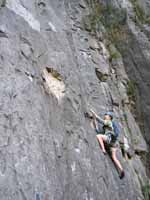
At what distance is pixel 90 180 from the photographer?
7.70 m

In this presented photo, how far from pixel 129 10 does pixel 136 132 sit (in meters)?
7.01

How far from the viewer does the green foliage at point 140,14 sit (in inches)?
677

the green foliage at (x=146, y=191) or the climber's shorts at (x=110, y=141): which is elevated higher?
the climber's shorts at (x=110, y=141)

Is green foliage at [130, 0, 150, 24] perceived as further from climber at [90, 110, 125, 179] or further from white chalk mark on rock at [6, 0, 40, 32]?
climber at [90, 110, 125, 179]

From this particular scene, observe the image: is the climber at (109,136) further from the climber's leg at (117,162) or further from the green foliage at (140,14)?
the green foliage at (140,14)

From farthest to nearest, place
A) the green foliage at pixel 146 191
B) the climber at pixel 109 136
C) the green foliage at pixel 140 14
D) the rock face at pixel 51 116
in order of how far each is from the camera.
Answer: the green foliage at pixel 140 14 → the green foliage at pixel 146 191 → the climber at pixel 109 136 → the rock face at pixel 51 116

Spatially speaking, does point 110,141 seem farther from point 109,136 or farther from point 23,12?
point 23,12

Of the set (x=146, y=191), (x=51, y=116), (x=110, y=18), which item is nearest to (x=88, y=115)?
(x=51, y=116)

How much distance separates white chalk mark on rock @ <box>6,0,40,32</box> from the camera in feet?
31.0

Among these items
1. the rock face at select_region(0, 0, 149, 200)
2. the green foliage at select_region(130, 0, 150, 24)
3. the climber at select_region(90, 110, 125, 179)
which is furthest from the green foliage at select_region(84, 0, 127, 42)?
the climber at select_region(90, 110, 125, 179)

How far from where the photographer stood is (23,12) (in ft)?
32.0

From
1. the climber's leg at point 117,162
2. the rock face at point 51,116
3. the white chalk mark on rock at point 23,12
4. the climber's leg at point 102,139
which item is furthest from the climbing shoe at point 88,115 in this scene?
the white chalk mark on rock at point 23,12

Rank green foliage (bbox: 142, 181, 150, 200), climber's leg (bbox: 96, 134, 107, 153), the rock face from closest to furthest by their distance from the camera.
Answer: the rock face
climber's leg (bbox: 96, 134, 107, 153)
green foliage (bbox: 142, 181, 150, 200)

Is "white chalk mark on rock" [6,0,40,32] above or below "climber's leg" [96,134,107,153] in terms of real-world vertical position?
above
